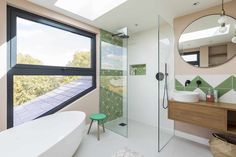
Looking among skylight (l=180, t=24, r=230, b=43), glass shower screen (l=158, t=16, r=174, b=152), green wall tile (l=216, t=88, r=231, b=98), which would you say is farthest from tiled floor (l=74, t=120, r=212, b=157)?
skylight (l=180, t=24, r=230, b=43)

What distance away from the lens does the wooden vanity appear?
167 cm

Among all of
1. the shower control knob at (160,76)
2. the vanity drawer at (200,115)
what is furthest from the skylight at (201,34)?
the vanity drawer at (200,115)

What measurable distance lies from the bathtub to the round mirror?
225cm

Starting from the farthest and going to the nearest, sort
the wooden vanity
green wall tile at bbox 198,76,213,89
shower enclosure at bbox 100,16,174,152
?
shower enclosure at bbox 100,16,174,152 < green wall tile at bbox 198,76,213,89 < the wooden vanity

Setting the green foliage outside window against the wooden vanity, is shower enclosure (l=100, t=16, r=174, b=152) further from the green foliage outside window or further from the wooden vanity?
the green foliage outside window

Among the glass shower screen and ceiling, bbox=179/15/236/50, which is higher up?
ceiling, bbox=179/15/236/50

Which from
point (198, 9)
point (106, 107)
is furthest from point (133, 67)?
point (198, 9)

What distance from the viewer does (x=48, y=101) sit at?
2.43 metres

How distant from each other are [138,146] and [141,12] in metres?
2.32

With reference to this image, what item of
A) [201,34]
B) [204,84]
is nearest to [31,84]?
[204,84]

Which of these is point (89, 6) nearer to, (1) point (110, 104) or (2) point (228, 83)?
(1) point (110, 104)

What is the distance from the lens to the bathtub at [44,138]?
58.4 inches

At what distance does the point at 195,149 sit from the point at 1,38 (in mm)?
3335

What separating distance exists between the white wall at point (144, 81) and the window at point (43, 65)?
44.1 inches
